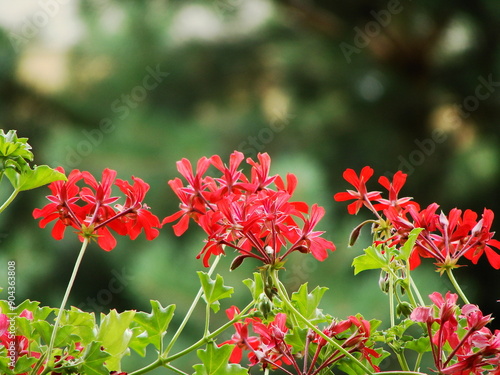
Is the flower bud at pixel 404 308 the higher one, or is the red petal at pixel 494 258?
the red petal at pixel 494 258

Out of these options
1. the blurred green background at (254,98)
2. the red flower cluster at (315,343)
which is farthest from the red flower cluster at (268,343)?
the blurred green background at (254,98)

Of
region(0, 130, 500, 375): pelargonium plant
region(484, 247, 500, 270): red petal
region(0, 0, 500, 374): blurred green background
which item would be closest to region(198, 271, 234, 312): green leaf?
region(0, 130, 500, 375): pelargonium plant

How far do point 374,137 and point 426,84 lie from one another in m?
0.23

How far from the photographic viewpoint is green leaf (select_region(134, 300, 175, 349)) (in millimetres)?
253

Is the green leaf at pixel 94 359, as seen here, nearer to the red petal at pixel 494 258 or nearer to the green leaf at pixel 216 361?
the green leaf at pixel 216 361

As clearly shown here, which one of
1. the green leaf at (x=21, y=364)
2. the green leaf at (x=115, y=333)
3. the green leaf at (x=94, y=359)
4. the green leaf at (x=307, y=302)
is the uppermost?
the green leaf at (x=307, y=302)

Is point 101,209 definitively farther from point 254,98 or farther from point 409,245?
point 254,98

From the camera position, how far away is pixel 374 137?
6.07 feet

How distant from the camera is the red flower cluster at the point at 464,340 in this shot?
9.1 inches

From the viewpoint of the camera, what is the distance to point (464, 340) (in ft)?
0.77

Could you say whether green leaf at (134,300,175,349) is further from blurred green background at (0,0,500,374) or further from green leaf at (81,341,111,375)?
blurred green background at (0,0,500,374)

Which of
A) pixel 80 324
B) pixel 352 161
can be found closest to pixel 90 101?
pixel 352 161

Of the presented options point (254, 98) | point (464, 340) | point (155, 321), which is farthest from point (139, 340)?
point (254, 98)

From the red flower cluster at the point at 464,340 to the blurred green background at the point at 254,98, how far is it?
1.35 metres
